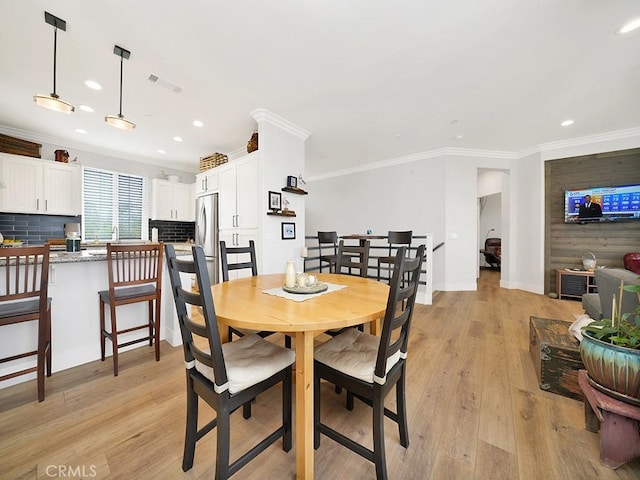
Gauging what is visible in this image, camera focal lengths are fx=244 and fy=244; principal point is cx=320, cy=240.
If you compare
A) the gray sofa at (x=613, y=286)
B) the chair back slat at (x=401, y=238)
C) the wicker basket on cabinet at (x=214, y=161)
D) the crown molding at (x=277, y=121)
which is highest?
the crown molding at (x=277, y=121)

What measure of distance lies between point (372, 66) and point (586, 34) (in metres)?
1.73

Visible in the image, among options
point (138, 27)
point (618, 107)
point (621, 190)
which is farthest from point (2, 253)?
point (621, 190)

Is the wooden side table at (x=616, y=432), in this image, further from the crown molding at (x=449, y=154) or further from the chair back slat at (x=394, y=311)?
the crown molding at (x=449, y=154)

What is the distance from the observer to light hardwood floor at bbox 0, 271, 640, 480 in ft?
3.81

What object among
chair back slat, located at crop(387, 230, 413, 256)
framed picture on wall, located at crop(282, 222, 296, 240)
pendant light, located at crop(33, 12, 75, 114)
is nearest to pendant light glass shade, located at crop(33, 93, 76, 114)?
pendant light, located at crop(33, 12, 75, 114)

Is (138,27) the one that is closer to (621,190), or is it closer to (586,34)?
(586,34)

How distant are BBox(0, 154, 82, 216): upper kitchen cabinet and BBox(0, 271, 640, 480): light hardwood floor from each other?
11.3 ft

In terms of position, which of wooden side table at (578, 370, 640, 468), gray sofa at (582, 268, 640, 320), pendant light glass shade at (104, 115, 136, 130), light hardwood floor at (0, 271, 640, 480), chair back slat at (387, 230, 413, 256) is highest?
pendant light glass shade at (104, 115, 136, 130)

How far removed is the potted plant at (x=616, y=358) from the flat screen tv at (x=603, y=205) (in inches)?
163

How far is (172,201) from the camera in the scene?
17.4 feet

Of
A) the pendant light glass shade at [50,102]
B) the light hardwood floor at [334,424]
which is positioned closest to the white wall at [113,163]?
the pendant light glass shade at [50,102]

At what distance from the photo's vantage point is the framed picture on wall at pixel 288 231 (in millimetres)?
3590

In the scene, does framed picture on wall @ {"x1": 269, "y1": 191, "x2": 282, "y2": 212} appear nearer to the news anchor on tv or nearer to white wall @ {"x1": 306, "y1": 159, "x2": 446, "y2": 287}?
white wall @ {"x1": 306, "y1": 159, "x2": 446, "y2": 287}

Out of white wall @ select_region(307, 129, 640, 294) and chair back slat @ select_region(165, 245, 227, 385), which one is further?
white wall @ select_region(307, 129, 640, 294)
